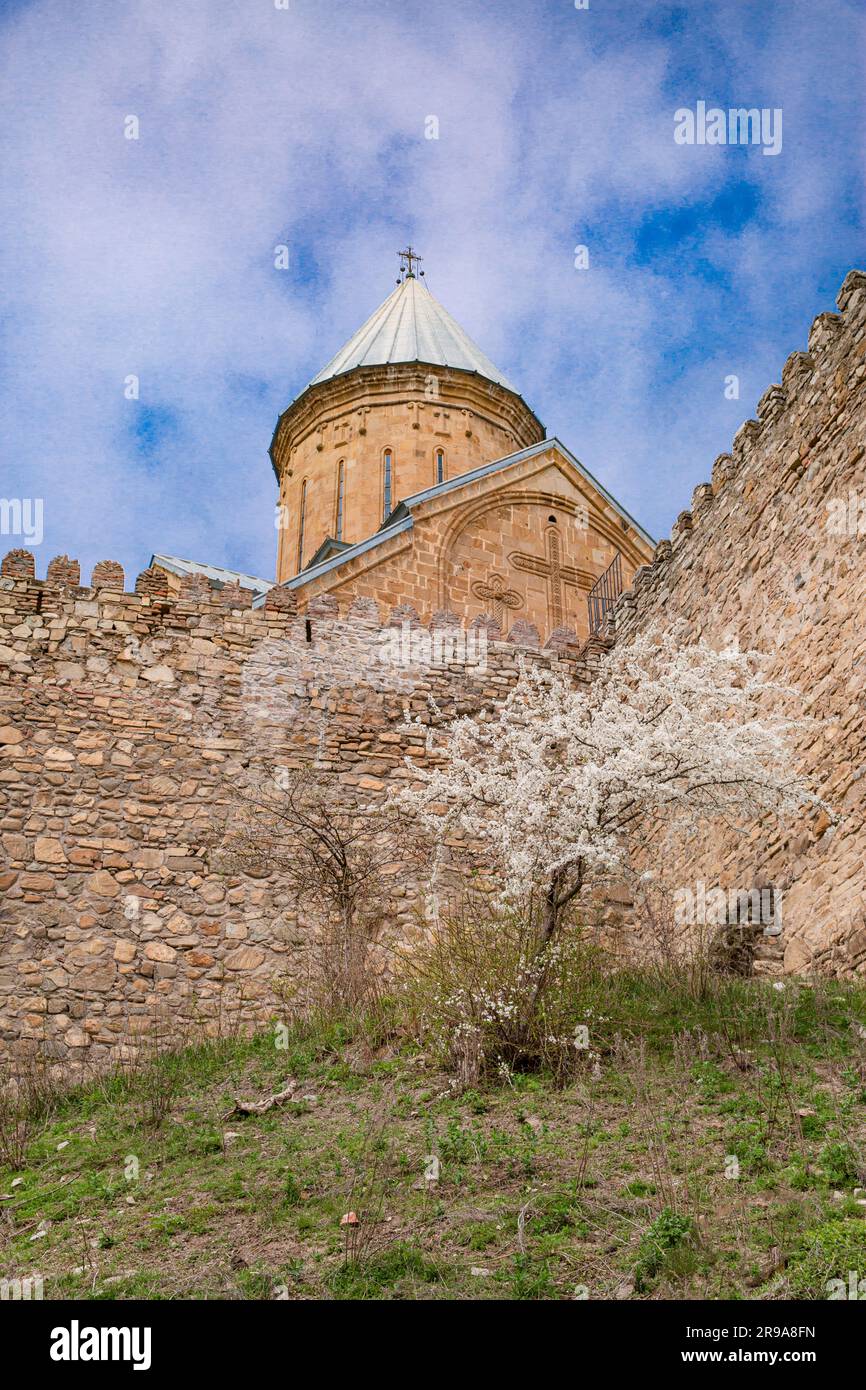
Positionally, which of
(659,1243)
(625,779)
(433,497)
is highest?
(433,497)

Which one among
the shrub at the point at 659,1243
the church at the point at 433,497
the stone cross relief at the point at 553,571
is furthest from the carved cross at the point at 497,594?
the shrub at the point at 659,1243

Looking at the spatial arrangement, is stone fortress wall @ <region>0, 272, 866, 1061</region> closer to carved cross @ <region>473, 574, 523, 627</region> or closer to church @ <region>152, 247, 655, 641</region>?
church @ <region>152, 247, 655, 641</region>

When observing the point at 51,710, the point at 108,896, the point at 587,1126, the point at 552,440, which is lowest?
the point at 587,1126

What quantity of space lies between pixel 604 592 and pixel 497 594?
1.59 meters

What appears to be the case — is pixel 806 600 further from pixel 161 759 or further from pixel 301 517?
pixel 301 517

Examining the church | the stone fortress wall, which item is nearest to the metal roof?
the church

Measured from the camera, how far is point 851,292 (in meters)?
9.30

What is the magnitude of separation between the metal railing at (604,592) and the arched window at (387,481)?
4.79 m

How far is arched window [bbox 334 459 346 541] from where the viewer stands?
2203 cm

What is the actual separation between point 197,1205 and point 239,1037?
3048 mm

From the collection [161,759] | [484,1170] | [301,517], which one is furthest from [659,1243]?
[301,517]

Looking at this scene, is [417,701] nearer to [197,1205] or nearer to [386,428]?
[197,1205]

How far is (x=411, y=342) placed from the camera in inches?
954
